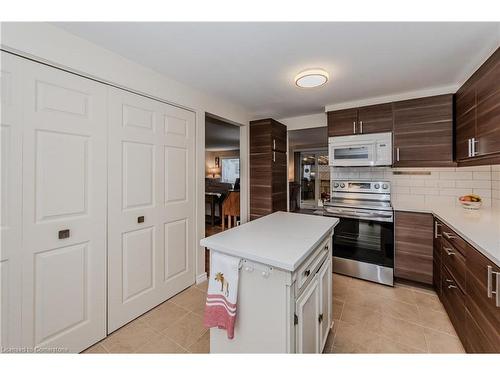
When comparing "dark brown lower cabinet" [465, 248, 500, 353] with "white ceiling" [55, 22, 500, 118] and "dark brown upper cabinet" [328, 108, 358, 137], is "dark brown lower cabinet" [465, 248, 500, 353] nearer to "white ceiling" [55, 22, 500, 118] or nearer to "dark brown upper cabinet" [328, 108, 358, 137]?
"white ceiling" [55, 22, 500, 118]

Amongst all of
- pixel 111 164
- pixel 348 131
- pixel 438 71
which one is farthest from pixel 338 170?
pixel 111 164

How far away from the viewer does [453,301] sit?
68.8 inches

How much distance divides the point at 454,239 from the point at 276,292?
1.61m

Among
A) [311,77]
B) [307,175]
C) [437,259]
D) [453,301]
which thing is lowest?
[453,301]

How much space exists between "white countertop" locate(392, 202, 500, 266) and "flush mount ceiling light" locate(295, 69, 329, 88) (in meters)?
1.69

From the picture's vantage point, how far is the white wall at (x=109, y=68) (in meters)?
1.33

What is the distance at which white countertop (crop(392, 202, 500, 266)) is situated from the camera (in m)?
1.23

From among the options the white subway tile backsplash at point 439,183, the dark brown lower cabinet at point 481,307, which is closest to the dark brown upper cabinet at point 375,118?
the white subway tile backsplash at point 439,183

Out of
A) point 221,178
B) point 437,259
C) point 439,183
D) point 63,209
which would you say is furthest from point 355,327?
point 221,178

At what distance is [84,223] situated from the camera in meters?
1.61

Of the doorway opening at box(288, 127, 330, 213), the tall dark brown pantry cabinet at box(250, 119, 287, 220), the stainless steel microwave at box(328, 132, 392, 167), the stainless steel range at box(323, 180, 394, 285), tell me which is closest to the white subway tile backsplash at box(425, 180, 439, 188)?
the stainless steel range at box(323, 180, 394, 285)

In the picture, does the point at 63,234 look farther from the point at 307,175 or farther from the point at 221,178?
the point at 221,178
